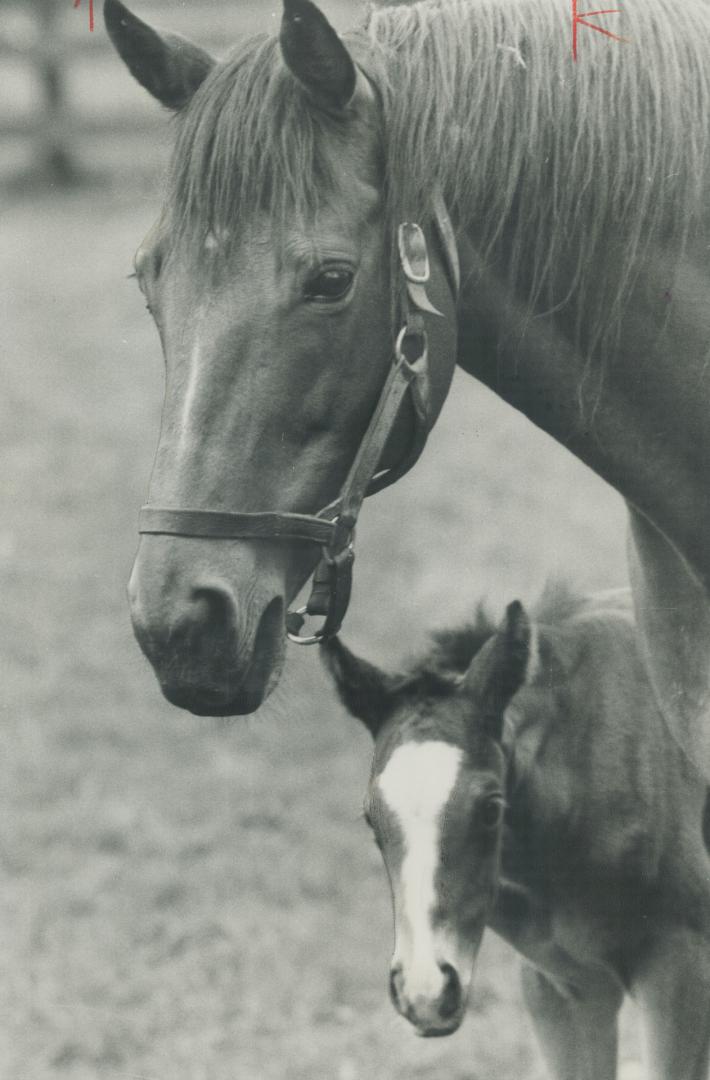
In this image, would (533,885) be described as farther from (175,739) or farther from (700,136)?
(175,739)

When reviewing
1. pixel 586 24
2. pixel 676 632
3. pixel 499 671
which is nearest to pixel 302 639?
pixel 676 632

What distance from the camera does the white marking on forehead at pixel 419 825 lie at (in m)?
2.86

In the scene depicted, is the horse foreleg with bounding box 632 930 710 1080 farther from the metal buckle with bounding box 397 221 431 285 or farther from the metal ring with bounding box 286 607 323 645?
the metal buckle with bounding box 397 221 431 285

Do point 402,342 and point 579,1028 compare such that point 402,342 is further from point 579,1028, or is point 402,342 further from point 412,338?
point 579,1028

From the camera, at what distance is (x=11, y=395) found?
32.3 ft

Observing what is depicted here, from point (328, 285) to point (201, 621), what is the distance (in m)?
0.56

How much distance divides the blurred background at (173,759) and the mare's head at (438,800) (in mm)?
305

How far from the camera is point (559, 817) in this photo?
135 inches

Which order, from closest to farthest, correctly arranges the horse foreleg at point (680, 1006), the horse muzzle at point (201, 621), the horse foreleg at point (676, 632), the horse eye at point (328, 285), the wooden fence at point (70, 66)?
the horse muzzle at point (201, 621) < the horse eye at point (328, 285) < the horse foreleg at point (676, 632) < the horse foreleg at point (680, 1006) < the wooden fence at point (70, 66)

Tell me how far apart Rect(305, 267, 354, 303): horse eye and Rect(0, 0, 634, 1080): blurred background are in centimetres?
44

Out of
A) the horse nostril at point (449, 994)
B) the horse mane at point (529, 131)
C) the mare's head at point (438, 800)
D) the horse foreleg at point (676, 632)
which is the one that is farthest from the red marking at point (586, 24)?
the horse nostril at point (449, 994)

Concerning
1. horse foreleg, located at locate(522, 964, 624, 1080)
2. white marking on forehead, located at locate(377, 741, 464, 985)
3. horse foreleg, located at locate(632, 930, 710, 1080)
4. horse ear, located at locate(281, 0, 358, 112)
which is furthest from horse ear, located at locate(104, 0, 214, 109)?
horse foreleg, located at locate(522, 964, 624, 1080)

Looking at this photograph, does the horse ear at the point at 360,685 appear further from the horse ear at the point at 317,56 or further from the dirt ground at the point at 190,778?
Result: the horse ear at the point at 317,56

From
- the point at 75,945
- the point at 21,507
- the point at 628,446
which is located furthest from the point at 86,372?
the point at 628,446
